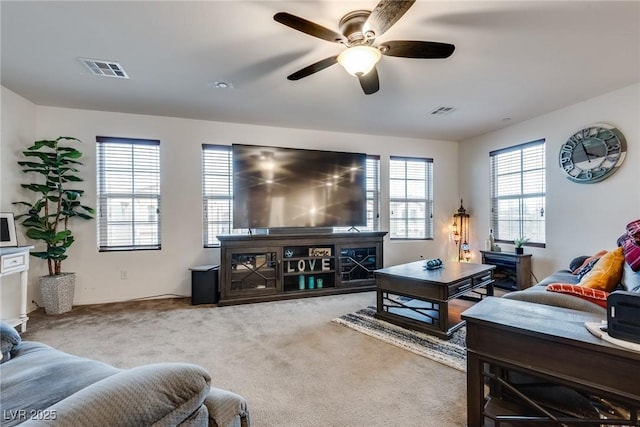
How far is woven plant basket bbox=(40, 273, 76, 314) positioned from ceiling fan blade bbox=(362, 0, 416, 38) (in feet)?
13.7

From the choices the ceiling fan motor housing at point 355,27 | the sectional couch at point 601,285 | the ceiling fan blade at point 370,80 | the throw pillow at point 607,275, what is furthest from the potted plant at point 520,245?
the ceiling fan motor housing at point 355,27

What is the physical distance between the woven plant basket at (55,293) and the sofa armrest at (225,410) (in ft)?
11.9

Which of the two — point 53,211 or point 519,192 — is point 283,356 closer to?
point 53,211

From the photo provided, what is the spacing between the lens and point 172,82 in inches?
123

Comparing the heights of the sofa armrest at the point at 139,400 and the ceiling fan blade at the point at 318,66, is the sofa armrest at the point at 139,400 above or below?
below

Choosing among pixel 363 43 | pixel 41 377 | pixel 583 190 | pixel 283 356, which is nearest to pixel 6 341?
pixel 41 377

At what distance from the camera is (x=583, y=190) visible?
3.86 meters

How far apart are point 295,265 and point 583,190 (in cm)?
388

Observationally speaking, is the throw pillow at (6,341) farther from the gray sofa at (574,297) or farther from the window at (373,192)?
the window at (373,192)

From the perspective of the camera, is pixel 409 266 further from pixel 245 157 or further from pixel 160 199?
pixel 160 199

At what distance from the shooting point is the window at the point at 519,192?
444cm

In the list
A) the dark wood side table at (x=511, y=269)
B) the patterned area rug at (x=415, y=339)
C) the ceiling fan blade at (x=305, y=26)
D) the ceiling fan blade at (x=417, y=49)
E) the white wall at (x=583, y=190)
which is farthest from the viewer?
the dark wood side table at (x=511, y=269)

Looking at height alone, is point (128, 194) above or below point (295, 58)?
below

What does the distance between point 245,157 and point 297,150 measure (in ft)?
2.55
